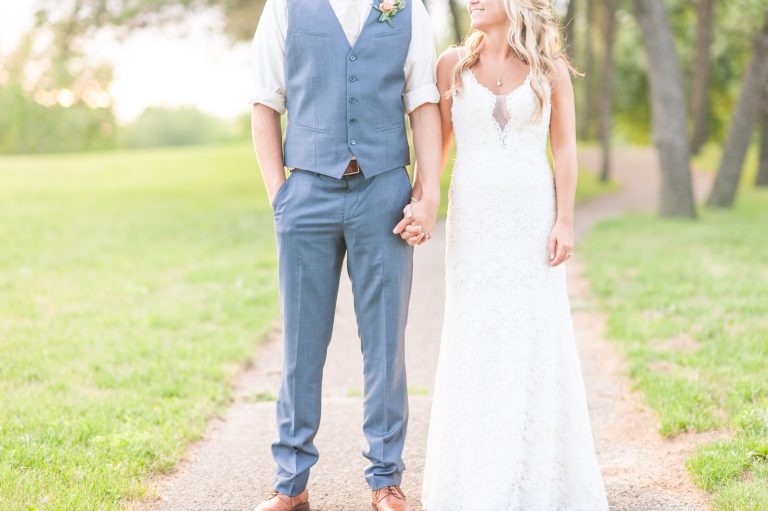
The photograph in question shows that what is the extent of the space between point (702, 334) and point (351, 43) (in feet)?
13.1

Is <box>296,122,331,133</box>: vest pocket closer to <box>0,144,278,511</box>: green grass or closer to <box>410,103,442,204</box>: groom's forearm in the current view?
<box>410,103,442,204</box>: groom's forearm

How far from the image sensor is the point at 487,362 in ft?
10.4

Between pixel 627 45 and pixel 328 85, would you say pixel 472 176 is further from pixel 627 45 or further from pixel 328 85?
pixel 627 45

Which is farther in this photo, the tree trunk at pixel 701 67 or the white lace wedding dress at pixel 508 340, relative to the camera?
the tree trunk at pixel 701 67

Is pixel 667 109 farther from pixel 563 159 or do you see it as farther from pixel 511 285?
pixel 511 285

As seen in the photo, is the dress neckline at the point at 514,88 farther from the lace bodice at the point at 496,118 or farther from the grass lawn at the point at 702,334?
the grass lawn at the point at 702,334

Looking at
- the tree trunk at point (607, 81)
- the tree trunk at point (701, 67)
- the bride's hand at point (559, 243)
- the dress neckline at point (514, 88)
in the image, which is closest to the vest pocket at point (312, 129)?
the dress neckline at point (514, 88)

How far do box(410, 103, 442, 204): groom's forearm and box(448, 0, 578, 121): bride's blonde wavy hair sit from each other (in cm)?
12

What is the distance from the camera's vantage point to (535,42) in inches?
122

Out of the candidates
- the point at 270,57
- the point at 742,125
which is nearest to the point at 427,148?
the point at 270,57

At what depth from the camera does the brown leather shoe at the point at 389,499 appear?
3.24m

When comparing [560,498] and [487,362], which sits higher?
[487,362]

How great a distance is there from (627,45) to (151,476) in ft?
99.7

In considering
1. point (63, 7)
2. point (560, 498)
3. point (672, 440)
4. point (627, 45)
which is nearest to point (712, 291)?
point (672, 440)
